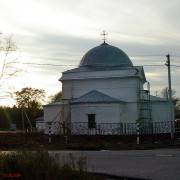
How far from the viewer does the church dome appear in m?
45.7

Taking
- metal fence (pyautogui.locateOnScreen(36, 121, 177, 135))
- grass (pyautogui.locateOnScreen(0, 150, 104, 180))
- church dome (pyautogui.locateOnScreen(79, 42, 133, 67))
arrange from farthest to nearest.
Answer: church dome (pyautogui.locateOnScreen(79, 42, 133, 67)) → metal fence (pyautogui.locateOnScreen(36, 121, 177, 135)) → grass (pyautogui.locateOnScreen(0, 150, 104, 180))

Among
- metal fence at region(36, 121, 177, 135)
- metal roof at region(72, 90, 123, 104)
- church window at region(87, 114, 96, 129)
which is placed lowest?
metal fence at region(36, 121, 177, 135)

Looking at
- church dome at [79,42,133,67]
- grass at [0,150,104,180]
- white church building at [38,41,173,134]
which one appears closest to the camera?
grass at [0,150,104,180]

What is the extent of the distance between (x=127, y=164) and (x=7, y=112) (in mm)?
77052

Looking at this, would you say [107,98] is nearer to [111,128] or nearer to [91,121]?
[91,121]

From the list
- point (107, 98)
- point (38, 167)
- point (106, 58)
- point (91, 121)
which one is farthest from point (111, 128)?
point (38, 167)

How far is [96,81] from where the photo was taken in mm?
43125

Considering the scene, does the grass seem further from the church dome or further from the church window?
the church dome

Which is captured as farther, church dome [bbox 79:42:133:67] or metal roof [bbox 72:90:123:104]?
church dome [bbox 79:42:133:67]

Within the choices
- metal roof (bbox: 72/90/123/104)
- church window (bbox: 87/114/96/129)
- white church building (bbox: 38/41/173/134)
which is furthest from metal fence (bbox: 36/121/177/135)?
metal roof (bbox: 72/90/123/104)

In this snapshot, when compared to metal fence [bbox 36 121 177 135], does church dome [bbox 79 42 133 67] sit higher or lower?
higher

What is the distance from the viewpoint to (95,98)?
40.2 meters

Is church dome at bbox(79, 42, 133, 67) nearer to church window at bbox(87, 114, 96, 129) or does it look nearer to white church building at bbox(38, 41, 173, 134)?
white church building at bbox(38, 41, 173, 134)

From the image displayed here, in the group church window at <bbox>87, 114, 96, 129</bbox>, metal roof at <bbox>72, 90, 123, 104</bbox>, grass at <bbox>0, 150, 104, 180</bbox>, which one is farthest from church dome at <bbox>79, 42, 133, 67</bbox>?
grass at <bbox>0, 150, 104, 180</bbox>
